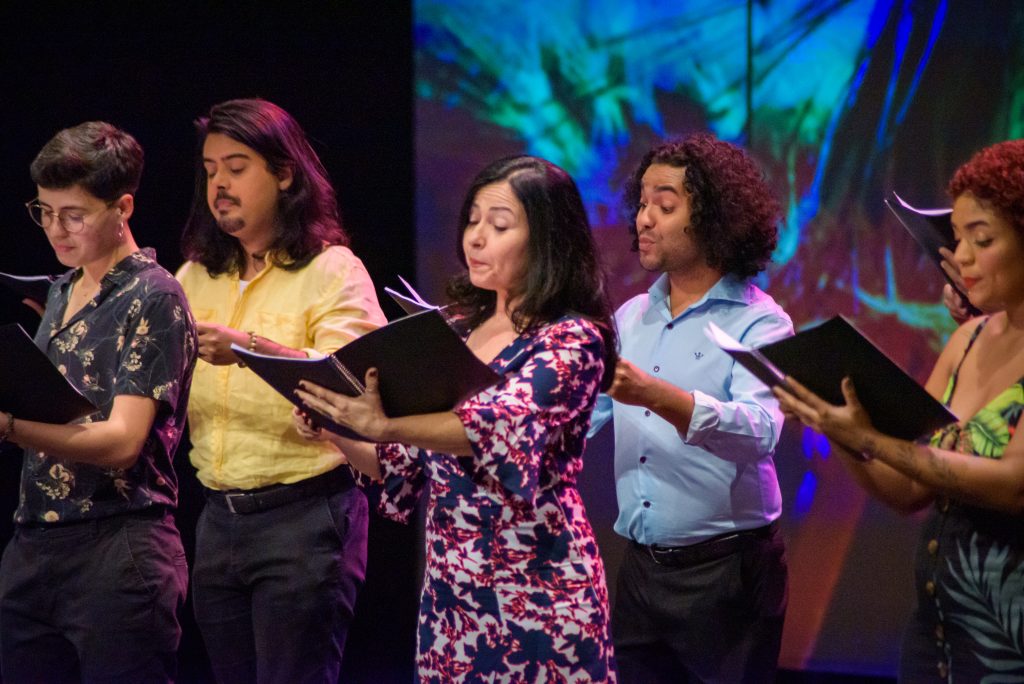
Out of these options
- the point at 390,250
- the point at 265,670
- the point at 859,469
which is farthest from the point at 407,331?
the point at 390,250

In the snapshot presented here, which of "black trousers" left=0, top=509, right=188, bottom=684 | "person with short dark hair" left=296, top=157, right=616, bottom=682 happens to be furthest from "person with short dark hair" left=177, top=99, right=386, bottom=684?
"person with short dark hair" left=296, top=157, right=616, bottom=682

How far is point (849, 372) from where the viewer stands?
1.86 m

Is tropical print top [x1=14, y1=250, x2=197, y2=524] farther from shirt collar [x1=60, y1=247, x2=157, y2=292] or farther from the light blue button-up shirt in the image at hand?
the light blue button-up shirt

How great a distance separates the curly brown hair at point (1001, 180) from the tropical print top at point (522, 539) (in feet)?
2.30

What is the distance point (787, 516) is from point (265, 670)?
198 cm

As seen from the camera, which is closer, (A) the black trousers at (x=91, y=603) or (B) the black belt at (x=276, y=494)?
(A) the black trousers at (x=91, y=603)

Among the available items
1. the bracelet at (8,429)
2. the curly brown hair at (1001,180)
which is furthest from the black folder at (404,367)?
the curly brown hair at (1001,180)

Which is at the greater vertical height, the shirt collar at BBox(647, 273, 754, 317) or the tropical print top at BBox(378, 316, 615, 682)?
the shirt collar at BBox(647, 273, 754, 317)

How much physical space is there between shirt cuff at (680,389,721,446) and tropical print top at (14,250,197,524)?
1096mm

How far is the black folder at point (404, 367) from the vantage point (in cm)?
187

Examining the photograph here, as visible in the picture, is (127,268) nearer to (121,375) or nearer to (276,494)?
(121,375)

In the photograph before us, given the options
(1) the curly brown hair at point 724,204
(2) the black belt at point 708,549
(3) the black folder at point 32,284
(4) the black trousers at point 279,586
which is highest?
(1) the curly brown hair at point 724,204

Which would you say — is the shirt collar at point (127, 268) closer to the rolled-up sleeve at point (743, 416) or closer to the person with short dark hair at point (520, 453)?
the person with short dark hair at point (520, 453)

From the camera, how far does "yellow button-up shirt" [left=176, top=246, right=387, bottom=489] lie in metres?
2.78
